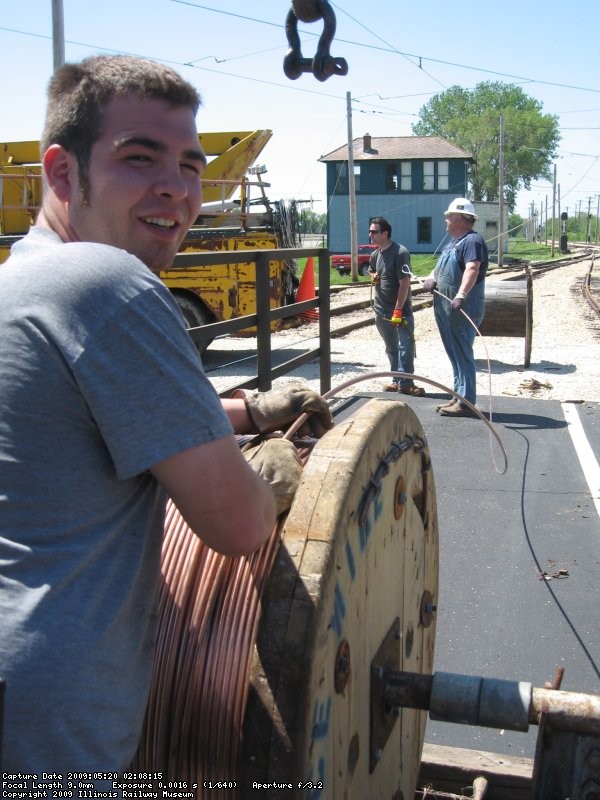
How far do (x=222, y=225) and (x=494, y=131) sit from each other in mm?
94187

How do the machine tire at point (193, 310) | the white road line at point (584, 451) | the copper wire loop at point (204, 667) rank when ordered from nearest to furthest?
1. the copper wire loop at point (204, 667)
2. the white road line at point (584, 451)
3. the machine tire at point (193, 310)

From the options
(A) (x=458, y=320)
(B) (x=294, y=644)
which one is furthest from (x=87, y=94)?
(A) (x=458, y=320)

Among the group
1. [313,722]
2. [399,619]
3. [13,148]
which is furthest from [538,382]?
[13,148]

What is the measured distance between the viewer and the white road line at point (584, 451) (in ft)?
21.5

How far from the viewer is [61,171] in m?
1.50

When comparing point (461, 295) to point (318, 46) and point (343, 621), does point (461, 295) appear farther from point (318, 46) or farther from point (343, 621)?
point (343, 621)

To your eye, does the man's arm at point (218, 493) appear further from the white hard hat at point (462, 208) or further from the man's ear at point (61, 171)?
the white hard hat at point (462, 208)

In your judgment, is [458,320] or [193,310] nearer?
[458,320]

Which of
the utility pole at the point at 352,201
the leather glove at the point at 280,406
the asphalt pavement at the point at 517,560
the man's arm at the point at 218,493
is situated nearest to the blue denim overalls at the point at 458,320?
the asphalt pavement at the point at 517,560

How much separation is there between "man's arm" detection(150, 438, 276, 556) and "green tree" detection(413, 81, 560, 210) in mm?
104703

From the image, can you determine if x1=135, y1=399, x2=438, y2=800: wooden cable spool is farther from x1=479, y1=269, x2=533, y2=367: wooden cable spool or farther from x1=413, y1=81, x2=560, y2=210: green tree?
x1=413, y1=81, x2=560, y2=210: green tree

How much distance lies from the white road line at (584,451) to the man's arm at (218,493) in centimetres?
510

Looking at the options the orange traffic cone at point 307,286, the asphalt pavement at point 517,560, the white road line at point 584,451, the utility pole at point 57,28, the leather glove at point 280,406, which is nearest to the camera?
the leather glove at point 280,406

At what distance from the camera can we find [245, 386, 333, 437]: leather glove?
2.15 m
